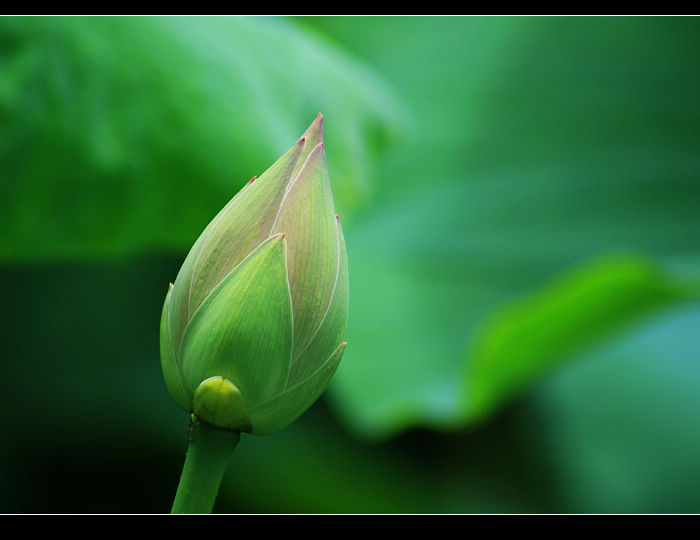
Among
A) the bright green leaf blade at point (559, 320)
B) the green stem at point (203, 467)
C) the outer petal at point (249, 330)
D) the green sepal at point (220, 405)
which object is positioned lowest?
the green stem at point (203, 467)

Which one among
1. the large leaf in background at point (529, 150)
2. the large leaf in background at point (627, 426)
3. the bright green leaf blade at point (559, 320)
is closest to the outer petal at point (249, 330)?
the bright green leaf blade at point (559, 320)

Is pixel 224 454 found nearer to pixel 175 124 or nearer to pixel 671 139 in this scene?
pixel 175 124

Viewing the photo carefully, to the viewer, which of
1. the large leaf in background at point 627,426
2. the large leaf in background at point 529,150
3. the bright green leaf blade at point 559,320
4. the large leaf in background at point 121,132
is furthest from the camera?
the large leaf in background at point 529,150

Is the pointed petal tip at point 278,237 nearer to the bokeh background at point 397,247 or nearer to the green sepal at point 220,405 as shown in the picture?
the green sepal at point 220,405

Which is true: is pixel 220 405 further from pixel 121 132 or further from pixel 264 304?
pixel 121 132

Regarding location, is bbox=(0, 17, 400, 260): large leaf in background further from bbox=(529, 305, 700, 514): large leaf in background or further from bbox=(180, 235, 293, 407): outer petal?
bbox=(529, 305, 700, 514): large leaf in background

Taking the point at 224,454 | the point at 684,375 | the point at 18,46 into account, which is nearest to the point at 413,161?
the point at 684,375

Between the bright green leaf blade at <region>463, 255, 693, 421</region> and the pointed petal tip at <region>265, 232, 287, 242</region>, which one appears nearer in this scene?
the pointed petal tip at <region>265, 232, 287, 242</region>

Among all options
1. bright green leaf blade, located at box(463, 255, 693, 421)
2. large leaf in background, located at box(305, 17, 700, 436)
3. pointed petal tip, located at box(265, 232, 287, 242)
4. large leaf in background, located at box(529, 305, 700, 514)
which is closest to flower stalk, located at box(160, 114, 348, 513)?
pointed petal tip, located at box(265, 232, 287, 242)
